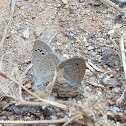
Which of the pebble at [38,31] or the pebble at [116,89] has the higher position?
the pebble at [116,89]

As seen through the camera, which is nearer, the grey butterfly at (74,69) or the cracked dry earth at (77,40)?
the grey butterfly at (74,69)

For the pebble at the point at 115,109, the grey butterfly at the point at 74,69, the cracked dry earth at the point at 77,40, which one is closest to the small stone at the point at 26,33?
the cracked dry earth at the point at 77,40

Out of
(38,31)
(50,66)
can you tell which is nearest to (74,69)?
(50,66)

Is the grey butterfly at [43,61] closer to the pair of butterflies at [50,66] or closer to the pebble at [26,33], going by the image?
the pair of butterflies at [50,66]

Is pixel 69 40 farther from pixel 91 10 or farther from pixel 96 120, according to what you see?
pixel 96 120

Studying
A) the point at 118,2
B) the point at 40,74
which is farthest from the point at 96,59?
the point at 118,2

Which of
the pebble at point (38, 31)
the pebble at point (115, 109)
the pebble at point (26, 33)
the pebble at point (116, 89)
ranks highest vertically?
the pebble at point (116, 89)
